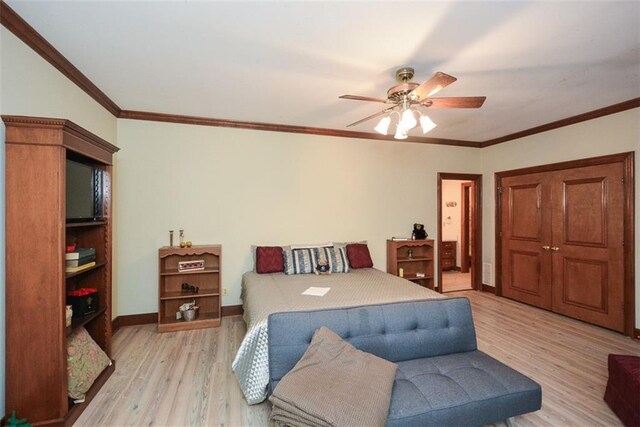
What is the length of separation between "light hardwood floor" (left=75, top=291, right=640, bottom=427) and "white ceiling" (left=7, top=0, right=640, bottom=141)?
2.57m

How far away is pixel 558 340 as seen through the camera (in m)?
3.12

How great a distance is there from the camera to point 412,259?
177 inches

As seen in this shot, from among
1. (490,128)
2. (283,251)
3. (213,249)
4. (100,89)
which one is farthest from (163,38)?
(490,128)

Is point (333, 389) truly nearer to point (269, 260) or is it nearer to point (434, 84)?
point (434, 84)

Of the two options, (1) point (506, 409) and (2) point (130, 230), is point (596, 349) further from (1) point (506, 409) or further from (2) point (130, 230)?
(2) point (130, 230)

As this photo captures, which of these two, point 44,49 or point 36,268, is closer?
point 36,268

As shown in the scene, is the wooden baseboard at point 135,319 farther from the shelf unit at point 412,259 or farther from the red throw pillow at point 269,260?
the shelf unit at point 412,259

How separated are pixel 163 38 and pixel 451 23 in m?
1.94

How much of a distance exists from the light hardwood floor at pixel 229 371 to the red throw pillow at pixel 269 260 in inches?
28.2

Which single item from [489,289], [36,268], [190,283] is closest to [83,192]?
[36,268]

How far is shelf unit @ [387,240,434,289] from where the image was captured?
4414 mm

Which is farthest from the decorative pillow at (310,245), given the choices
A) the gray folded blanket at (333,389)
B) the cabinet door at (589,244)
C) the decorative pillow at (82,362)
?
the cabinet door at (589,244)

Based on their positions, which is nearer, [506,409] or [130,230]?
[506,409]

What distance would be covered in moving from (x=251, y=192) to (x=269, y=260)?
950 mm
